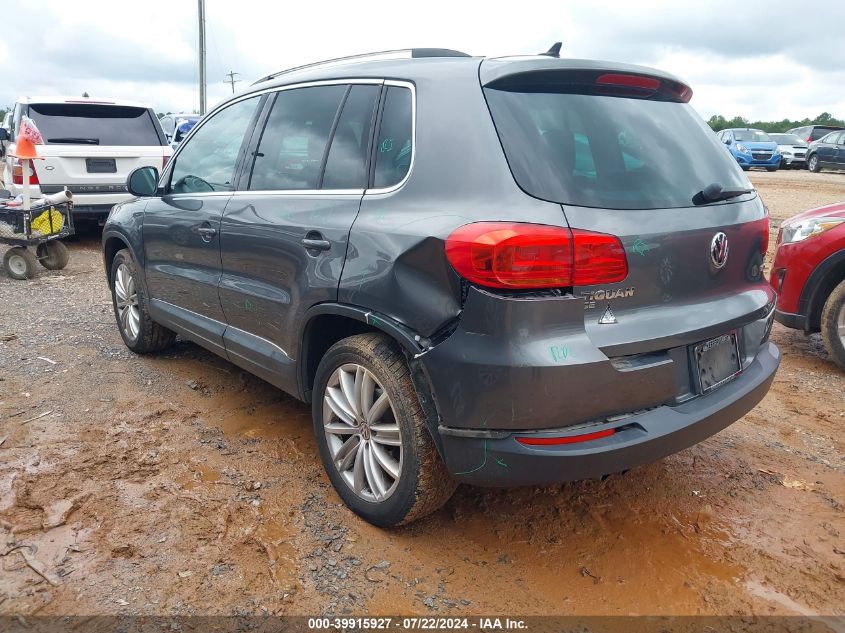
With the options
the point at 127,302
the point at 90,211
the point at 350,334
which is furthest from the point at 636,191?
the point at 90,211


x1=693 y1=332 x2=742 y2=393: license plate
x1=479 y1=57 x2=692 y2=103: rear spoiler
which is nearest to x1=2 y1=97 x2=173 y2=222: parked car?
x1=479 y1=57 x2=692 y2=103: rear spoiler

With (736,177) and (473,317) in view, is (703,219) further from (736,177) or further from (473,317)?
(473,317)

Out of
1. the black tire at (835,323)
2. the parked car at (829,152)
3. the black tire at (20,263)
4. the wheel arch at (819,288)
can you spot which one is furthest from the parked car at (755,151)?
the black tire at (20,263)

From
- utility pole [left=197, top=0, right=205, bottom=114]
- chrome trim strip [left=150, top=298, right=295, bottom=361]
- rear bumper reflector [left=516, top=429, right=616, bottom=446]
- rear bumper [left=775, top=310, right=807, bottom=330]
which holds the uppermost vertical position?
utility pole [left=197, top=0, right=205, bottom=114]

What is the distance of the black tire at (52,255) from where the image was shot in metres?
8.06

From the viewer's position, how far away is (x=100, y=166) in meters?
8.99

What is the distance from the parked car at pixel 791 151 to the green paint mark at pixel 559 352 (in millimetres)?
25303

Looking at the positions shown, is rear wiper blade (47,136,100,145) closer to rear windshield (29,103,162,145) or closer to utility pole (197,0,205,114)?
rear windshield (29,103,162,145)

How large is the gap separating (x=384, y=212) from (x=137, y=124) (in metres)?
8.20

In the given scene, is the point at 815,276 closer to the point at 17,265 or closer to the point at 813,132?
the point at 17,265

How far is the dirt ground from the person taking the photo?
2.43 m

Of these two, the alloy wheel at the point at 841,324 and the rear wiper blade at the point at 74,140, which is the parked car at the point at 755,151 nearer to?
the alloy wheel at the point at 841,324

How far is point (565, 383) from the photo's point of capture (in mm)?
2168

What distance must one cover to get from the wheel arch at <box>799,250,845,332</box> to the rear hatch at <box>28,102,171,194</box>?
8.00 meters
